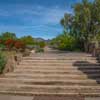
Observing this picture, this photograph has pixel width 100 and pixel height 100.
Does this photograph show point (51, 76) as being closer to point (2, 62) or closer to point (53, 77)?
point (53, 77)

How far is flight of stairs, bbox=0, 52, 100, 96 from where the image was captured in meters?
9.73

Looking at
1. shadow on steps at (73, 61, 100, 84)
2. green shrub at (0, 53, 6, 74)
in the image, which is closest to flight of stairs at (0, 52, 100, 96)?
shadow on steps at (73, 61, 100, 84)

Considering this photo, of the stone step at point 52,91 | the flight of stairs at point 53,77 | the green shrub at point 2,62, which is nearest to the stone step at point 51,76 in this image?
the flight of stairs at point 53,77

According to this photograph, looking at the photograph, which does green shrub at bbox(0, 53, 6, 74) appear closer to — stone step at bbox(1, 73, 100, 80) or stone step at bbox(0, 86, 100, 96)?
stone step at bbox(1, 73, 100, 80)

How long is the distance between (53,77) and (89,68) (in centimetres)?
211

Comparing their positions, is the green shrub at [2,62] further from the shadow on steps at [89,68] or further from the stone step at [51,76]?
the shadow on steps at [89,68]

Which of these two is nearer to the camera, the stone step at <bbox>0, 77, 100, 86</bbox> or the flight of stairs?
the flight of stairs

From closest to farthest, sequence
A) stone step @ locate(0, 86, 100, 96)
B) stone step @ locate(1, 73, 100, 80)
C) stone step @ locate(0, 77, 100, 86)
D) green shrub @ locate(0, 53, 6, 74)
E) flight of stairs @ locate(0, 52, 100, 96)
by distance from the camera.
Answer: stone step @ locate(0, 86, 100, 96) < flight of stairs @ locate(0, 52, 100, 96) < stone step @ locate(0, 77, 100, 86) < stone step @ locate(1, 73, 100, 80) < green shrub @ locate(0, 53, 6, 74)

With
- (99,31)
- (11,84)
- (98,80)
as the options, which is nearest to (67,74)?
(98,80)

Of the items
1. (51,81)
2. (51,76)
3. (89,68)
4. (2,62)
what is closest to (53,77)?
(51,76)

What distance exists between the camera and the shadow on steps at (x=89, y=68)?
11.4 m

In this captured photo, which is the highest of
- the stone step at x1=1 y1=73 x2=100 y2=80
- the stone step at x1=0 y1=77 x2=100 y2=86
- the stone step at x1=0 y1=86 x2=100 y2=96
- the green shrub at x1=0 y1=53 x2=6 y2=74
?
the green shrub at x1=0 y1=53 x2=6 y2=74

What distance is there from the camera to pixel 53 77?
37.1 ft

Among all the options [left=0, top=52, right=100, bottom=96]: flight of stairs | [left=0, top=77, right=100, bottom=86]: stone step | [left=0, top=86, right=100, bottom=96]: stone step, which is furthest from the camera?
[left=0, top=77, right=100, bottom=86]: stone step
